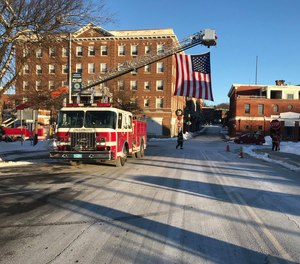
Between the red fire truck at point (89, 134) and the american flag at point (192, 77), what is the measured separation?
14.1 meters

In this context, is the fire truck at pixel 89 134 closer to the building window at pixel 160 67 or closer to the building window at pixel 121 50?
the building window at pixel 160 67

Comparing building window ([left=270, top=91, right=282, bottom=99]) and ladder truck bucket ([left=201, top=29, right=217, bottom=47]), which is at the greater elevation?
ladder truck bucket ([left=201, top=29, right=217, bottom=47])

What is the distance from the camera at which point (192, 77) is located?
29.9 meters

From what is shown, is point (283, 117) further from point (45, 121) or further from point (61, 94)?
point (61, 94)

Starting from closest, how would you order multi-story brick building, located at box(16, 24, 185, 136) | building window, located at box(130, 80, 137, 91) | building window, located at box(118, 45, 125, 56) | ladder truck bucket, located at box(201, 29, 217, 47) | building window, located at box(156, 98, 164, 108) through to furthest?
ladder truck bucket, located at box(201, 29, 217, 47), multi-story brick building, located at box(16, 24, 185, 136), building window, located at box(156, 98, 164, 108), building window, located at box(118, 45, 125, 56), building window, located at box(130, 80, 137, 91)

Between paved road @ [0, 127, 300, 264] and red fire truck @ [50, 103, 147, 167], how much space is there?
2.26 meters

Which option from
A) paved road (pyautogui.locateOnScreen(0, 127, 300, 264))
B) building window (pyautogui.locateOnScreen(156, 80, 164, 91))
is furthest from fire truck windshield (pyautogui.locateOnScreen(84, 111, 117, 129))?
building window (pyautogui.locateOnScreen(156, 80, 164, 91))

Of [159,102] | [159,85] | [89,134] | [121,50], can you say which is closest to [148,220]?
[89,134]

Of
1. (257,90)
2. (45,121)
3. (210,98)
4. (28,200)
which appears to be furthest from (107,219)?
(257,90)

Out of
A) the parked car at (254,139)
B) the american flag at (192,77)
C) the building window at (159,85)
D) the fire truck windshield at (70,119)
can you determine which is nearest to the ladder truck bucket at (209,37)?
the american flag at (192,77)

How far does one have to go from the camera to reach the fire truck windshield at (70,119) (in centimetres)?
1546

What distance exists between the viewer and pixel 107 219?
23.6 feet

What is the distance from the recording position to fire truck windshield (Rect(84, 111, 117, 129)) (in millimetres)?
15312

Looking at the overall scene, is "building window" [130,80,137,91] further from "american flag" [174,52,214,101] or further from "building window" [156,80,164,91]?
"american flag" [174,52,214,101]
